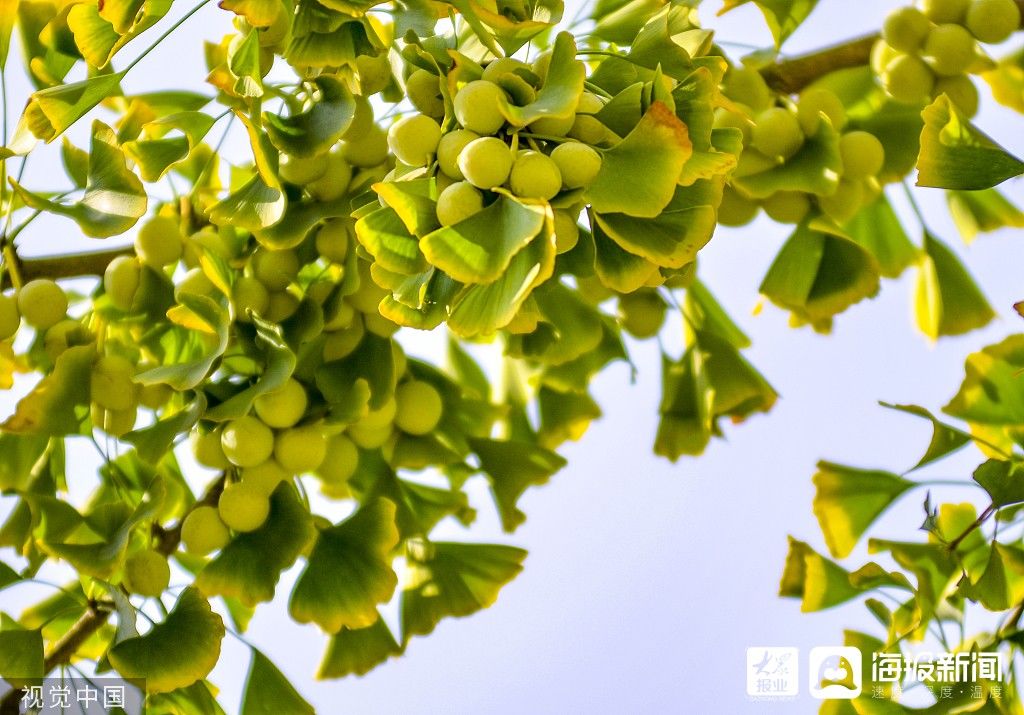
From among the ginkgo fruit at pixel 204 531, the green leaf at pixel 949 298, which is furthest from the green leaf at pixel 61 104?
the green leaf at pixel 949 298

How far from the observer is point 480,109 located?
0.85m

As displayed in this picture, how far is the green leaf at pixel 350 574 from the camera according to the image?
3.71ft

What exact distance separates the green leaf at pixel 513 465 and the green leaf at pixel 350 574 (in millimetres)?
242

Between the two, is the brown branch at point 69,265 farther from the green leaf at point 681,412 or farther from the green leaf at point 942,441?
the green leaf at point 942,441

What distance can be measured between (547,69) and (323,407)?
0.41 meters

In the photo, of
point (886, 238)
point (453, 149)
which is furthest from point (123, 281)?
point (886, 238)

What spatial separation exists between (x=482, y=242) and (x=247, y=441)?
408 millimetres

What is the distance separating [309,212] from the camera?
1072 millimetres

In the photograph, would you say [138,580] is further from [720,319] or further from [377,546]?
[720,319]

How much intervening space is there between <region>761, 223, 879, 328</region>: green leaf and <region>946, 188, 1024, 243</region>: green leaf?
226mm

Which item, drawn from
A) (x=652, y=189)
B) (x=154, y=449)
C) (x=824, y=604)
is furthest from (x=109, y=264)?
(x=824, y=604)

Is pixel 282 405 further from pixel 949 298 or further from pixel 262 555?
pixel 949 298

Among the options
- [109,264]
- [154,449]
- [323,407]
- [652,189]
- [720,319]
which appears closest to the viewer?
[652,189]

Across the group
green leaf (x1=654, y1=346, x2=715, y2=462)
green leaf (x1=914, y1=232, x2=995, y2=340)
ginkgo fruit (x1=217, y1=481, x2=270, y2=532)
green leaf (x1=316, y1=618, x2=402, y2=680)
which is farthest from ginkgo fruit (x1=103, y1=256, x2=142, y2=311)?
green leaf (x1=914, y1=232, x2=995, y2=340)
